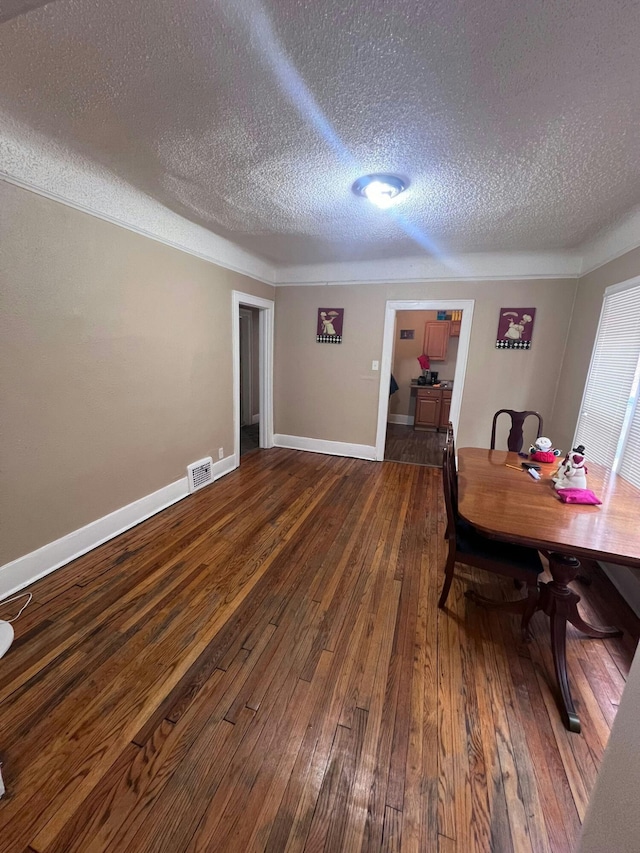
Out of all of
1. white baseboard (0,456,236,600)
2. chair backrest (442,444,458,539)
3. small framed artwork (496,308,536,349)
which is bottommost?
white baseboard (0,456,236,600)

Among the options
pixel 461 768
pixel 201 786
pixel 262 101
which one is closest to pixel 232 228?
pixel 262 101

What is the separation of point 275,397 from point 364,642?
11.6 ft

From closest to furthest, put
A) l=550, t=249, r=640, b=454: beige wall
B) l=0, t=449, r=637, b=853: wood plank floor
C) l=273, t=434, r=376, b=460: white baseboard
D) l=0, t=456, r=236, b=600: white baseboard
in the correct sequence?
l=0, t=449, r=637, b=853: wood plank floor < l=0, t=456, r=236, b=600: white baseboard < l=550, t=249, r=640, b=454: beige wall < l=273, t=434, r=376, b=460: white baseboard

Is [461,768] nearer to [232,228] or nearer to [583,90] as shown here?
[583,90]

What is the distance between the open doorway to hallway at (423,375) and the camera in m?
5.89

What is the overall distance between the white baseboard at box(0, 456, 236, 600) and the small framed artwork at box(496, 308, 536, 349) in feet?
12.4

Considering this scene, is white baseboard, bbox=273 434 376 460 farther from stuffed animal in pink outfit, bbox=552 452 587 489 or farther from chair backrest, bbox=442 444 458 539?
stuffed animal in pink outfit, bbox=552 452 587 489

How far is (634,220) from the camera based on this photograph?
94.0 inches

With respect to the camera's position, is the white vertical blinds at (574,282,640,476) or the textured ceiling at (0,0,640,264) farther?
the white vertical blinds at (574,282,640,476)

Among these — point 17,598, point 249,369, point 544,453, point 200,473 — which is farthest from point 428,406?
point 17,598

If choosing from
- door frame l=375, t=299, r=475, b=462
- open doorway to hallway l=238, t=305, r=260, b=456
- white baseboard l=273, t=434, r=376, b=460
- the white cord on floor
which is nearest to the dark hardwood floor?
white baseboard l=273, t=434, r=376, b=460

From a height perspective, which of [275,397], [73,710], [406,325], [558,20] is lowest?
[73,710]

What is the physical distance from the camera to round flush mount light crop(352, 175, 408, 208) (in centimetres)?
201

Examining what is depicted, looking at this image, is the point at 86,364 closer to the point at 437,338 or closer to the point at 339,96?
the point at 339,96
